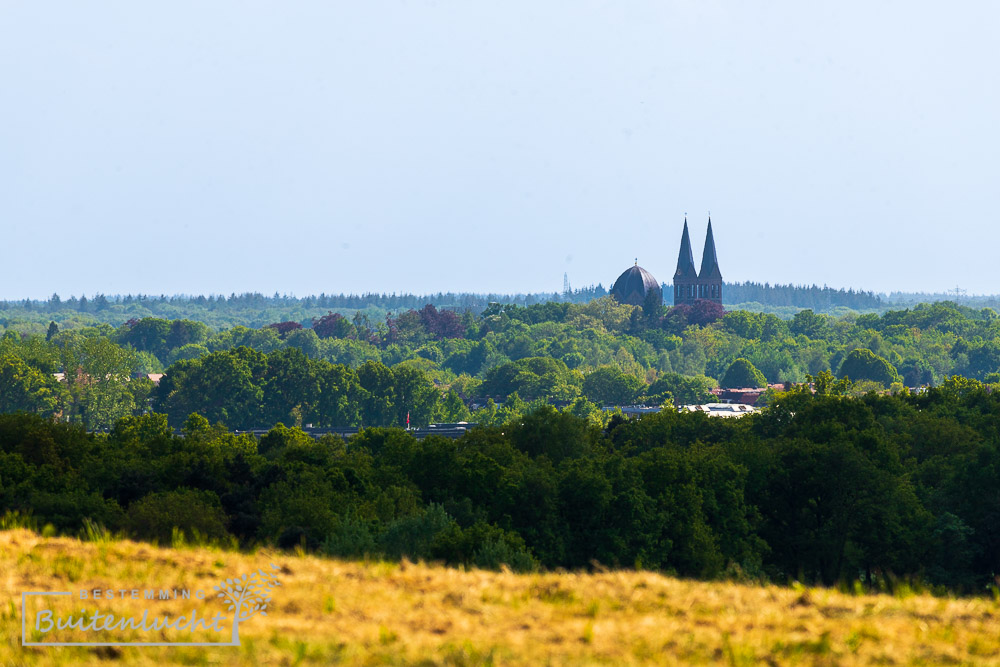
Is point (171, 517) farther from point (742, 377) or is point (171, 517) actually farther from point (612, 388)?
point (742, 377)

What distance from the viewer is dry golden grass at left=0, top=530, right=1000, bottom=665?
14.8m

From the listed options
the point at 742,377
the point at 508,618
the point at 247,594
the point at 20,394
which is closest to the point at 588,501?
the point at 247,594

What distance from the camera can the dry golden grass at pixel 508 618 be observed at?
14828mm

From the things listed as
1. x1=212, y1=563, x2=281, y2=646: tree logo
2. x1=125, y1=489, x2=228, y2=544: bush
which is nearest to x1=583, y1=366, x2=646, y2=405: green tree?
x1=125, y1=489, x2=228, y2=544: bush

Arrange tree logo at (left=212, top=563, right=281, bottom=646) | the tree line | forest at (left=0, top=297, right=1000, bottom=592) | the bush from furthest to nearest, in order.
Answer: the tree line → forest at (left=0, top=297, right=1000, bottom=592) → the bush → tree logo at (left=212, top=563, right=281, bottom=646)

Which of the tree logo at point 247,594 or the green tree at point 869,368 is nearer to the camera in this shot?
the tree logo at point 247,594

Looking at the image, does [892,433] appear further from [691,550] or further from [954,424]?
[691,550]

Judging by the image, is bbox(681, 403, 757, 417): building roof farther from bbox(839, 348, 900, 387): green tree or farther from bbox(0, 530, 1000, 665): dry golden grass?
bbox(0, 530, 1000, 665): dry golden grass

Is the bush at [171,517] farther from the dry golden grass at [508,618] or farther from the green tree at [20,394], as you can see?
the green tree at [20,394]

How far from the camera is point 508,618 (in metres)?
16.5

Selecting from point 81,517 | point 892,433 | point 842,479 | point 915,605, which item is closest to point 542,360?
point 892,433

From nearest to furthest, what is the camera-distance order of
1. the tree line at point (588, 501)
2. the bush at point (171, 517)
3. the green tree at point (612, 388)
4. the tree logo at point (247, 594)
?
the tree logo at point (247, 594) → the bush at point (171, 517) → the tree line at point (588, 501) → the green tree at point (612, 388)

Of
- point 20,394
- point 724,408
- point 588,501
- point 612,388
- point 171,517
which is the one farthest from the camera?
point 612,388

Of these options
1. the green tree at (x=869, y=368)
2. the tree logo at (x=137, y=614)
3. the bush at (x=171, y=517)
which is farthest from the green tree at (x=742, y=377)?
the tree logo at (x=137, y=614)
